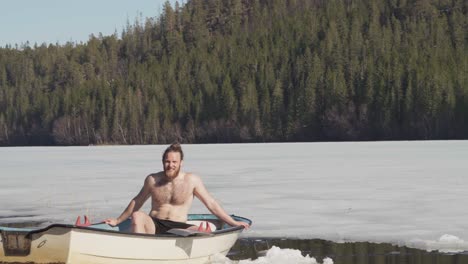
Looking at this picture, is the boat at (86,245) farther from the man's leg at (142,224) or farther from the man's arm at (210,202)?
the man's arm at (210,202)

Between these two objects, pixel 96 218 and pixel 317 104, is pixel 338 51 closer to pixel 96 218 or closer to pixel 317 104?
pixel 317 104

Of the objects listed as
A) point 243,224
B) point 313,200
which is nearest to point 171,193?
point 243,224

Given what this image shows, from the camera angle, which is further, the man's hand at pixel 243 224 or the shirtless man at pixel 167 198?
the man's hand at pixel 243 224

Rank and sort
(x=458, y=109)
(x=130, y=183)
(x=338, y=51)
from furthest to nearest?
(x=338, y=51) → (x=458, y=109) → (x=130, y=183)

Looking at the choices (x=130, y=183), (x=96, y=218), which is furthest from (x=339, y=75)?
(x=96, y=218)

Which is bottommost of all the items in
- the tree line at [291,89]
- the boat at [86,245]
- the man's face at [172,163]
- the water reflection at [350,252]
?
the water reflection at [350,252]

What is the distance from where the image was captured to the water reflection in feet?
38.0

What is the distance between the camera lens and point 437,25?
164 m

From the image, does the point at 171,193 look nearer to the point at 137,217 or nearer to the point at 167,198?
the point at 167,198

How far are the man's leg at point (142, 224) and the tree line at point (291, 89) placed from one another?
357 ft

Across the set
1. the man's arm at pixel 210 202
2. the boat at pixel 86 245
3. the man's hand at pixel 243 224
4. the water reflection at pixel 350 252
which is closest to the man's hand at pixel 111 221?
the boat at pixel 86 245

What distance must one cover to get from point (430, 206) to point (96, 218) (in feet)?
21.7

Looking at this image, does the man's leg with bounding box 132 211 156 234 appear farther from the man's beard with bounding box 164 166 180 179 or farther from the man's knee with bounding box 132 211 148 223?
the man's beard with bounding box 164 166 180 179

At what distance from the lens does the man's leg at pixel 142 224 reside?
10594 millimetres
